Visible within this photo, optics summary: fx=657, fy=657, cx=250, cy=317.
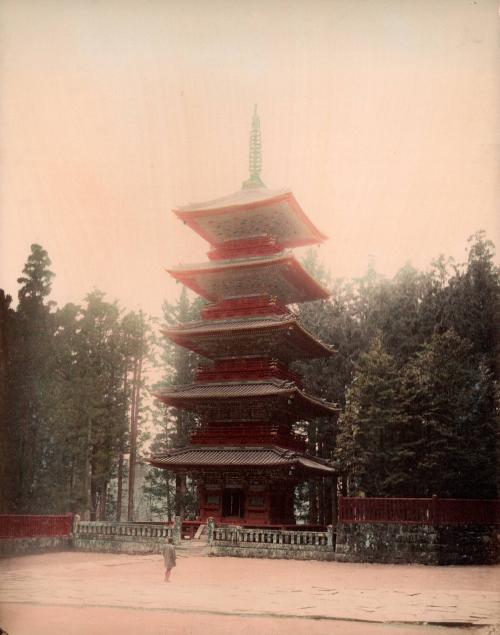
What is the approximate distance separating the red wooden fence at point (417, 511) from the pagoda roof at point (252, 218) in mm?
12803

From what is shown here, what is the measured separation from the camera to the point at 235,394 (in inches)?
1100

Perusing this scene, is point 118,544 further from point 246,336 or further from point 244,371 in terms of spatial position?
point 246,336

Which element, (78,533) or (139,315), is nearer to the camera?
(78,533)

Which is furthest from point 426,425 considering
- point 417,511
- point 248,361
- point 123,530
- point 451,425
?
point 123,530

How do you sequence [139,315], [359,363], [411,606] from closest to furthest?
[411,606]
[359,363]
[139,315]

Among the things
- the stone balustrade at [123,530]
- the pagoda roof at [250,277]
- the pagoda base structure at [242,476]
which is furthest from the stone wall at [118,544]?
the pagoda roof at [250,277]

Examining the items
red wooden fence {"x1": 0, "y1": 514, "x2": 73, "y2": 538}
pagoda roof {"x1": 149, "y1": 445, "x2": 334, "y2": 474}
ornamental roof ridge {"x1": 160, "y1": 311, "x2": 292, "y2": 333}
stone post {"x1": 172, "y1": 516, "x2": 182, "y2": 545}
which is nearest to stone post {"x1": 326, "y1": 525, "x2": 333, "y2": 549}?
pagoda roof {"x1": 149, "y1": 445, "x2": 334, "y2": 474}

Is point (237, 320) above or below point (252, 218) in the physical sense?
below

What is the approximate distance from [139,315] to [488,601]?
32377 millimetres

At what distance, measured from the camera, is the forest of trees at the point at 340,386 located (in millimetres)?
28969

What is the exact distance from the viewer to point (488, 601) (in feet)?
42.9

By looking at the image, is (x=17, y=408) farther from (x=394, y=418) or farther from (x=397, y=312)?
(x=397, y=312)

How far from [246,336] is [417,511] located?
420 inches

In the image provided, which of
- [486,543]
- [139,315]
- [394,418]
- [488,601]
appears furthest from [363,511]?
[139,315]
